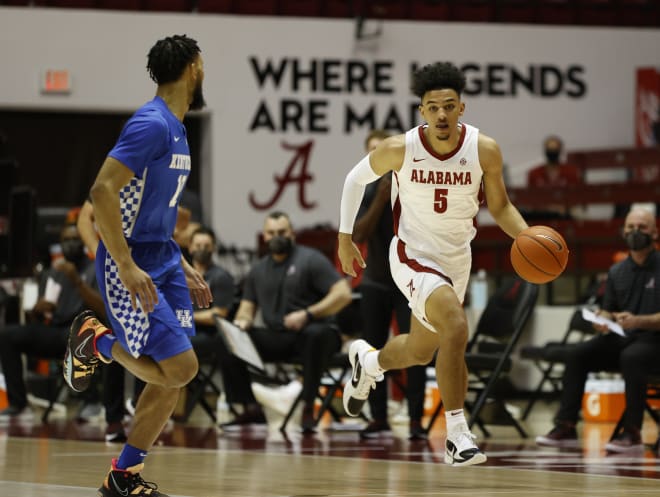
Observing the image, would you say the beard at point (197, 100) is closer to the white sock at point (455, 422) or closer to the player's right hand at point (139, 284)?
the player's right hand at point (139, 284)

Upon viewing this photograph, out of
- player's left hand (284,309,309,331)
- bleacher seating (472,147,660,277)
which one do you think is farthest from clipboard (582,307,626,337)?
bleacher seating (472,147,660,277)

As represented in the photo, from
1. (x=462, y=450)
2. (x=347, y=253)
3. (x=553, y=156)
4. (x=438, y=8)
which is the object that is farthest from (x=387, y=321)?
(x=438, y=8)

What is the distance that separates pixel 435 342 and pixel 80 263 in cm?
484

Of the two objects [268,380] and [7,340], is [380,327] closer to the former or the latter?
[268,380]

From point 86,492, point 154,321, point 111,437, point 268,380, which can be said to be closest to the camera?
point 154,321

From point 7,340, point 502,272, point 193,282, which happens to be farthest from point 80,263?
point 193,282

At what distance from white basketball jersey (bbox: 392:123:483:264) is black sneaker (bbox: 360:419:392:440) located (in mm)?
2476

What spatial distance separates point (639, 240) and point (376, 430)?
2052mm

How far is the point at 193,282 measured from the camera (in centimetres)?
505

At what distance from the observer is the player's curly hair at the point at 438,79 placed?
5699 millimetres

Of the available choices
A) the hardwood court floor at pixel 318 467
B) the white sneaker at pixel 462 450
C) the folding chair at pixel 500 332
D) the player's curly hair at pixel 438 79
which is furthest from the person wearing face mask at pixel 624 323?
the player's curly hair at pixel 438 79

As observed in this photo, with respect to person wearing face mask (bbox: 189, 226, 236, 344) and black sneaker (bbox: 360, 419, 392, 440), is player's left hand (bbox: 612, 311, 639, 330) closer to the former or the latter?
black sneaker (bbox: 360, 419, 392, 440)

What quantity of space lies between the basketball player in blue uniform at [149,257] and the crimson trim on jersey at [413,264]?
1.42 metres

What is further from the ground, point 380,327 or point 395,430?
point 380,327
